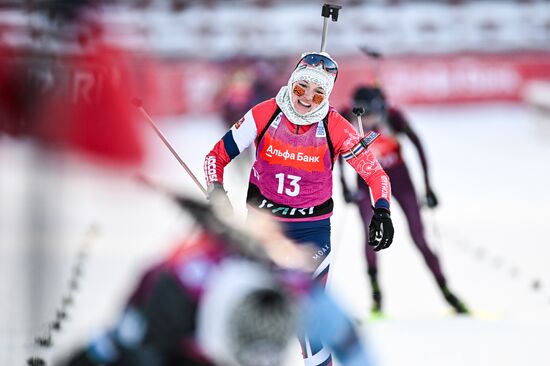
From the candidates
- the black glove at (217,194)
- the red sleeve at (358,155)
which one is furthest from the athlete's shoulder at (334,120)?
the black glove at (217,194)

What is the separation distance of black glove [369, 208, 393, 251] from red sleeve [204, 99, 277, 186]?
83cm

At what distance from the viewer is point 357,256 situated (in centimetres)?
1202

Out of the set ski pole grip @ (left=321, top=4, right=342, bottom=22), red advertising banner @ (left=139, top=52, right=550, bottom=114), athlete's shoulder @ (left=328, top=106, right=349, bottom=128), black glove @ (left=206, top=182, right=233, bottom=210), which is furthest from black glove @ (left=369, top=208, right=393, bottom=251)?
red advertising banner @ (left=139, top=52, right=550, bottom=114)

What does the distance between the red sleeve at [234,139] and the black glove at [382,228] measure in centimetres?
83

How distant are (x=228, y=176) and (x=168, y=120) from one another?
10.9 metres

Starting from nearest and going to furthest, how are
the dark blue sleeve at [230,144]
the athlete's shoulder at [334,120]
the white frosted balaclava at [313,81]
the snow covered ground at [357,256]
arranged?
1. the snow covered ground at [357,256]
2. the white frosted balaclava at [313,81]
3. the athlete's shoulder at [334,120]
4. the dark blue sleeve at [230,144]

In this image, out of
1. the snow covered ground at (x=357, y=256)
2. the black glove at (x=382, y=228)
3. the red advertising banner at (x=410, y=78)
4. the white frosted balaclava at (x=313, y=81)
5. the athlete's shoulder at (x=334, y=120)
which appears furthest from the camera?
the red advertising banner at (x=410, y=78)

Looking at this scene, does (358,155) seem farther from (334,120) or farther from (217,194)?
(217,194)

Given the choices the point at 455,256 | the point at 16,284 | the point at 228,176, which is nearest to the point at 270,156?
the point at 16,284

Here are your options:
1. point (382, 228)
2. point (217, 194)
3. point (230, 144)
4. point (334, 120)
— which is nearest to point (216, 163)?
point (230, 144)

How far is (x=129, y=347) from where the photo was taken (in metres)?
3.72

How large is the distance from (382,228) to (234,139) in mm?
1004

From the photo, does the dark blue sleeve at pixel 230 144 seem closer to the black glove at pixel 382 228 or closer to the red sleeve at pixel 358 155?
the red sleeve at pixel 358 155

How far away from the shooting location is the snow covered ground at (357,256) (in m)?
4.95
